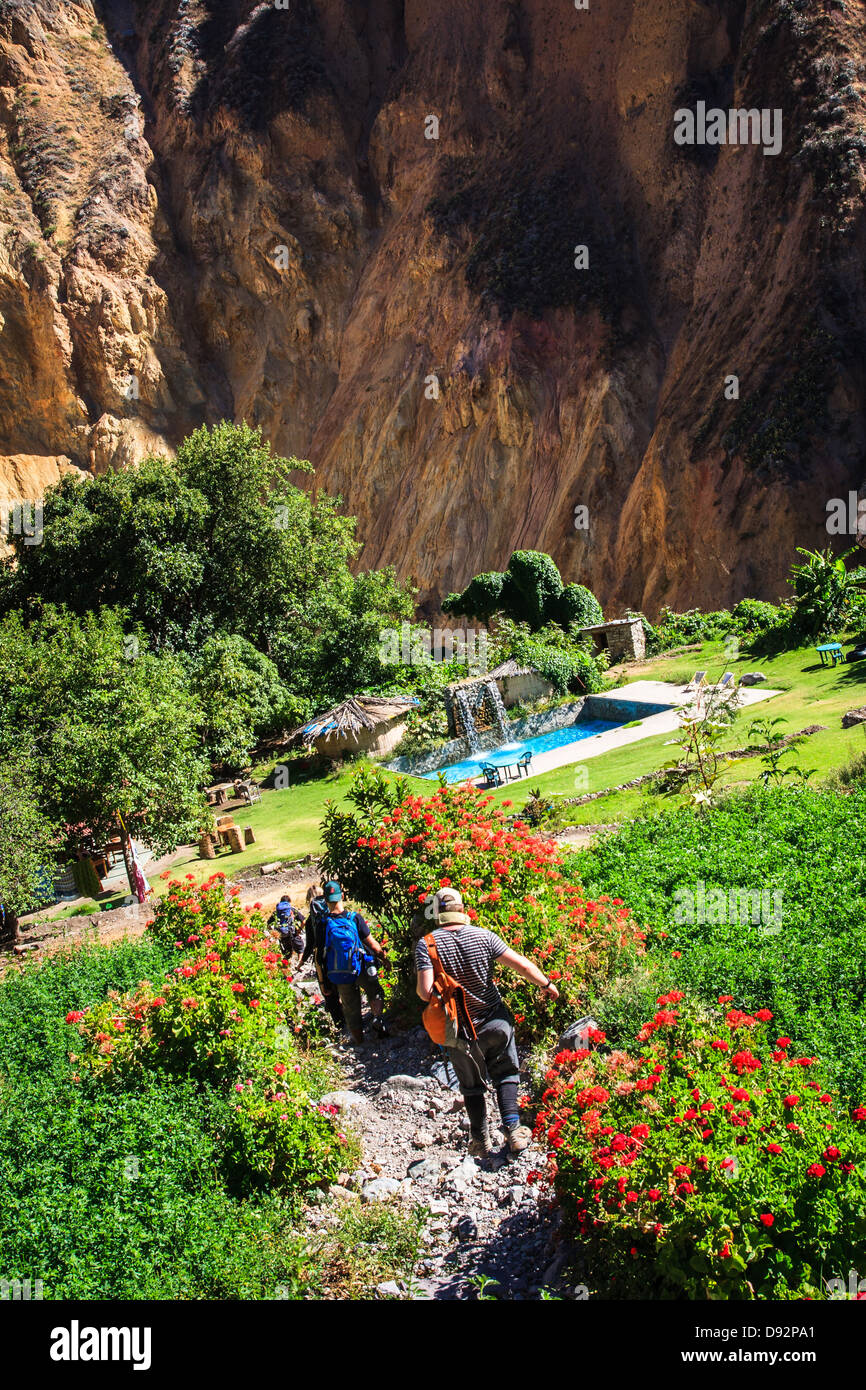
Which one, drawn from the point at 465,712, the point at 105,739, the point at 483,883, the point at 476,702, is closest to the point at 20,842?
the point at 105,739

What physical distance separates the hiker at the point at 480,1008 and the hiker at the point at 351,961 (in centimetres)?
219

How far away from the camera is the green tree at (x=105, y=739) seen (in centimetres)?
1502

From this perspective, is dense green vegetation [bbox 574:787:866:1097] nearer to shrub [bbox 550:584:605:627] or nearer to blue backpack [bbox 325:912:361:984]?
blue backpack [bbox 325:912:361:984]

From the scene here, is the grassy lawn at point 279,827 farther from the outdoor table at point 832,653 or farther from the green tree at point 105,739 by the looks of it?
the outdoor table at point 832,653

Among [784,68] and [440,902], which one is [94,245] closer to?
[784,68]

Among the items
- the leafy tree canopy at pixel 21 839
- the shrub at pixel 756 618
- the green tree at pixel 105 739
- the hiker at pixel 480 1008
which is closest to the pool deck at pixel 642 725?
the shrub at pixel 756 618

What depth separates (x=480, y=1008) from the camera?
16.4 feet

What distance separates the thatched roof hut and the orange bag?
18191mm

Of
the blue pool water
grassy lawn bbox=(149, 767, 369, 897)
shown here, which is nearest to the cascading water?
the blue pool water

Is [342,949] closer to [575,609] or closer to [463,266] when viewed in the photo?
[575,609]

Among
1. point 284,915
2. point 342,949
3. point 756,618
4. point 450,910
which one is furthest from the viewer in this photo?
point 756,618

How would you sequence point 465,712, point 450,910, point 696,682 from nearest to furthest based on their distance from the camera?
point 450,910
point 696,682
point 465,712

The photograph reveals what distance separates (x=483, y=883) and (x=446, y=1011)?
7.92ft

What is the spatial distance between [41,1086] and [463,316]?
131 ft
